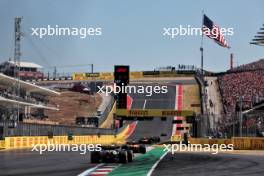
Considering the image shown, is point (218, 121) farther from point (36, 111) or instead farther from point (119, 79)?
point (36, 111)

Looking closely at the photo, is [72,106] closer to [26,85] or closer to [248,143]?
[26,85]

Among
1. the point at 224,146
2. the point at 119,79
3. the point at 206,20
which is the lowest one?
the point at 224,146

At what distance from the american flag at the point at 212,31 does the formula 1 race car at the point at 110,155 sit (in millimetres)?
37821

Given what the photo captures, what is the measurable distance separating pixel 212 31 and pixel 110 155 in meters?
40.0

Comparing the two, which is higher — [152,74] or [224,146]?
[152,74]

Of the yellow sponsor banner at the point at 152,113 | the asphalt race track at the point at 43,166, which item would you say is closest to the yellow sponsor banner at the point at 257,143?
the yellow sponsor banner at the point at 152,113

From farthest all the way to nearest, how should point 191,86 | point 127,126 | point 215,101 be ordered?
point 191,86, point 215,101, point 127,126

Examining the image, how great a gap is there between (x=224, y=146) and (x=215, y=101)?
189ft

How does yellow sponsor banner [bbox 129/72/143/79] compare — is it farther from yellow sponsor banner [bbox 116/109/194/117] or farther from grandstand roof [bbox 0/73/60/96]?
yellow sponsor banner [bbox 116/109/194/117]

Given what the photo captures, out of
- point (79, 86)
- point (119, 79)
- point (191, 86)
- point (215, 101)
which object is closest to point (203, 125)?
point (119, 79)

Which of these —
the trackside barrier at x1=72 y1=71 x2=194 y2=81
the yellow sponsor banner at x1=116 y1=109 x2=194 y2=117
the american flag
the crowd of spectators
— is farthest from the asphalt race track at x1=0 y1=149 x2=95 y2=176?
the trackside barrier at x1=72 y1=71 x2=194 y2=81

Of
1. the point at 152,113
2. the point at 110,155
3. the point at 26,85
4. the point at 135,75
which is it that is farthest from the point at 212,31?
the point at 135,75

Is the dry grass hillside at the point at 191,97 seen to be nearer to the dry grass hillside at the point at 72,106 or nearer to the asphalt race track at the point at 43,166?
the dry grass hillside at the point at 72,106

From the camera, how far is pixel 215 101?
10075 cm
